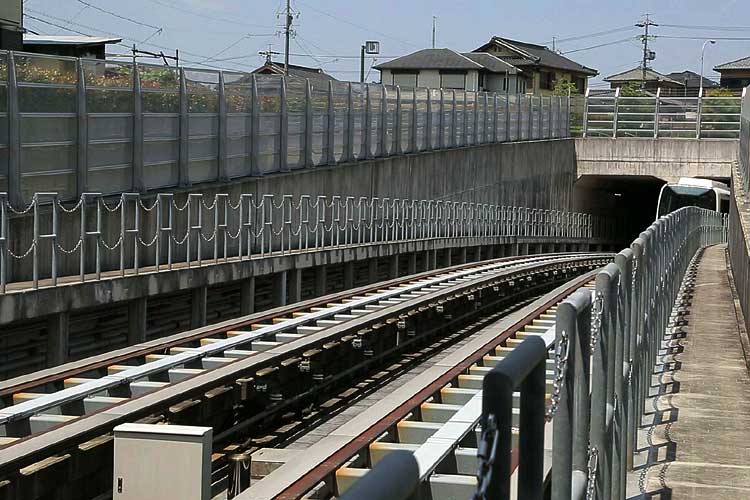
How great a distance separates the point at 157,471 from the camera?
978 cm

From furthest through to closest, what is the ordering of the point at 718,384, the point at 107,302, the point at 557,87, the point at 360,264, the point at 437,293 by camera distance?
the point at 557,87 < the point at 360,264 < the point at 437,293 < the point at 107,302 < the point at 718,384

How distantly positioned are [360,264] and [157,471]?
75.5ft

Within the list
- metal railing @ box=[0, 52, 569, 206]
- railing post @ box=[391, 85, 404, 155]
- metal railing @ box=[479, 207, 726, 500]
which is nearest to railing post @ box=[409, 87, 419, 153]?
metal railing @ box=[0, 52, 569, 206]

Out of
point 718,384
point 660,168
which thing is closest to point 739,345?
point 718,384

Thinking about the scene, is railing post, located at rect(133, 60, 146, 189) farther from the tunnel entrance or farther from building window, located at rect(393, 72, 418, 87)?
building window, located at rect(393, 72, 418, 87)

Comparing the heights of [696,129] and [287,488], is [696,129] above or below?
above

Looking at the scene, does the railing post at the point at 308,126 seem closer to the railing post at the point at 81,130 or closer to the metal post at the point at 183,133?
the metal post at the point at 183,133

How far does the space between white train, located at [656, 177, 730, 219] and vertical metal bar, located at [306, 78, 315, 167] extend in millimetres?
27163

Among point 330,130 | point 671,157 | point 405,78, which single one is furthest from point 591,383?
point 405,78

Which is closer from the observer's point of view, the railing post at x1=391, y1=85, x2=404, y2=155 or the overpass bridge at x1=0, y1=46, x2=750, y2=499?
the overpass bridge at x1=0, y1=46, x2=750, y2=499

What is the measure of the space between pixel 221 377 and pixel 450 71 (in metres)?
93.9

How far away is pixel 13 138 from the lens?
1806cm

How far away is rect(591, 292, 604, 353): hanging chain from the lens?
18.9 ft

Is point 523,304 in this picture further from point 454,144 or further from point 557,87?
point 557,87
